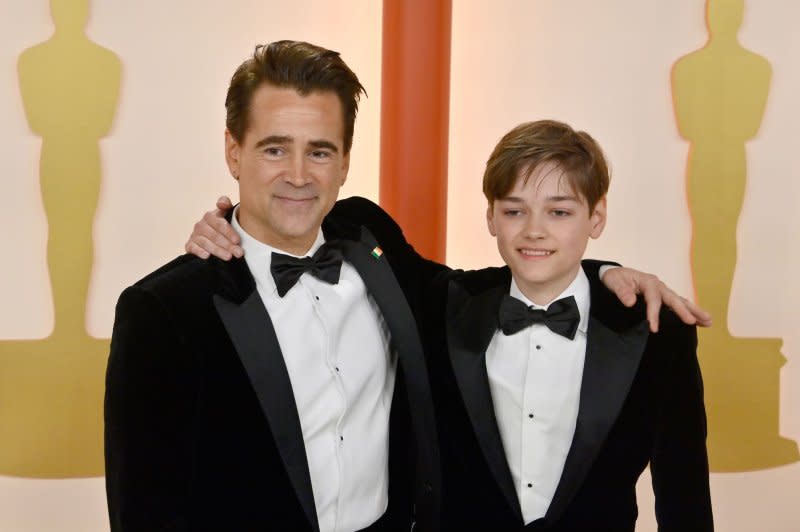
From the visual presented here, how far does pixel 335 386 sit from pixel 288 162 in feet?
1.70

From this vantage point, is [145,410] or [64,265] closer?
[145,410]

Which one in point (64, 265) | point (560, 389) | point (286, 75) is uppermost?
point (286, 75)

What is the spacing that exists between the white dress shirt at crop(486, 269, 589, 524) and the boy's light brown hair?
0.28m

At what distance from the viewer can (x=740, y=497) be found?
341 centimetres

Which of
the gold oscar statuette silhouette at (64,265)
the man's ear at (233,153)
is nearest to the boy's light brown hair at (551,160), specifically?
the man's ear at (233,153)

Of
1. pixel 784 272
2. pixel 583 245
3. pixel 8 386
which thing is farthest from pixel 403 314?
pixel 784 272

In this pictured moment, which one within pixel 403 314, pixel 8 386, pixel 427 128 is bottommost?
pixel 8 386

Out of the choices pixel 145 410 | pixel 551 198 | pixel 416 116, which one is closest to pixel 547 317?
pixel 551 198

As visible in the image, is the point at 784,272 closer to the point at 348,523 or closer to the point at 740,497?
the point at 740,497

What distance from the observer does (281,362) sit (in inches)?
71.9

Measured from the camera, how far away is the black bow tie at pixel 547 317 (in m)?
1.97

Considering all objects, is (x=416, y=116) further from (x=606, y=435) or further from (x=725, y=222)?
(x=606, y=435)

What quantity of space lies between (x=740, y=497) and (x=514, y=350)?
1.89m

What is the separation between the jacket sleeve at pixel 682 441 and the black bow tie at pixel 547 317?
0.21 metres
